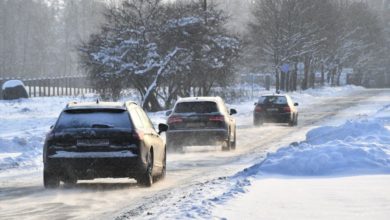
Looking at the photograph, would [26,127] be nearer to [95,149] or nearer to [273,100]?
[273,100]

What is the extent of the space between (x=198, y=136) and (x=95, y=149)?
884 centimetres

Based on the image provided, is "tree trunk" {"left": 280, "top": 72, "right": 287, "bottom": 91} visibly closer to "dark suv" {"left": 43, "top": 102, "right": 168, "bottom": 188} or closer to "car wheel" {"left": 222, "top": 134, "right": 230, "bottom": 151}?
"car wheel" {"left": 222, "top": 134, "right": 230, "bottom": 151}

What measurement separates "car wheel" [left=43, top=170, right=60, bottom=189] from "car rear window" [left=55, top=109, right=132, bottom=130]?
0.77m

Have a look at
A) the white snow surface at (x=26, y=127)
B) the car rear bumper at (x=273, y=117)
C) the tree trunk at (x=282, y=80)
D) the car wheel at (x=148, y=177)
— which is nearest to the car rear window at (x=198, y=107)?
the white snow surface at (x=26, y=127)

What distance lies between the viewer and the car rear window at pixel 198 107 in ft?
71.5

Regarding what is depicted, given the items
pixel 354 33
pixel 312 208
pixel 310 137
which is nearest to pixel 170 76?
pixel 310 137

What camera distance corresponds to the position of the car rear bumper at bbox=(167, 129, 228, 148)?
70.4ft

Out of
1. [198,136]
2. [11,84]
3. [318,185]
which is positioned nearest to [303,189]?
[318,185]

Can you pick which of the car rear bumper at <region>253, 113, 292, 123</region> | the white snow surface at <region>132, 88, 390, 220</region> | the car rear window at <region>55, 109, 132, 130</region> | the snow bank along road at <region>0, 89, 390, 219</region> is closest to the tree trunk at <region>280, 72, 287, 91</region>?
the car rear bumper at <region>253, 113, 292, 123</region>

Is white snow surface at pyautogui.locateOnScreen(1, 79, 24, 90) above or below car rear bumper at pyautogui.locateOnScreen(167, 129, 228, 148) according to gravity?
above

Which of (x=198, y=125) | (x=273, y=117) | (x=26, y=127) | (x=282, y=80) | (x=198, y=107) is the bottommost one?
(x=26, y=127)

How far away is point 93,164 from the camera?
41.8ft

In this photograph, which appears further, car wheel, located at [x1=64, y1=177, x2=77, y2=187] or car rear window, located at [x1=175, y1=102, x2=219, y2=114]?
car rear window, located at [x1=175, y1=102, x2=219, y2=114]

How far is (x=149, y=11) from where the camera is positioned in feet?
127
